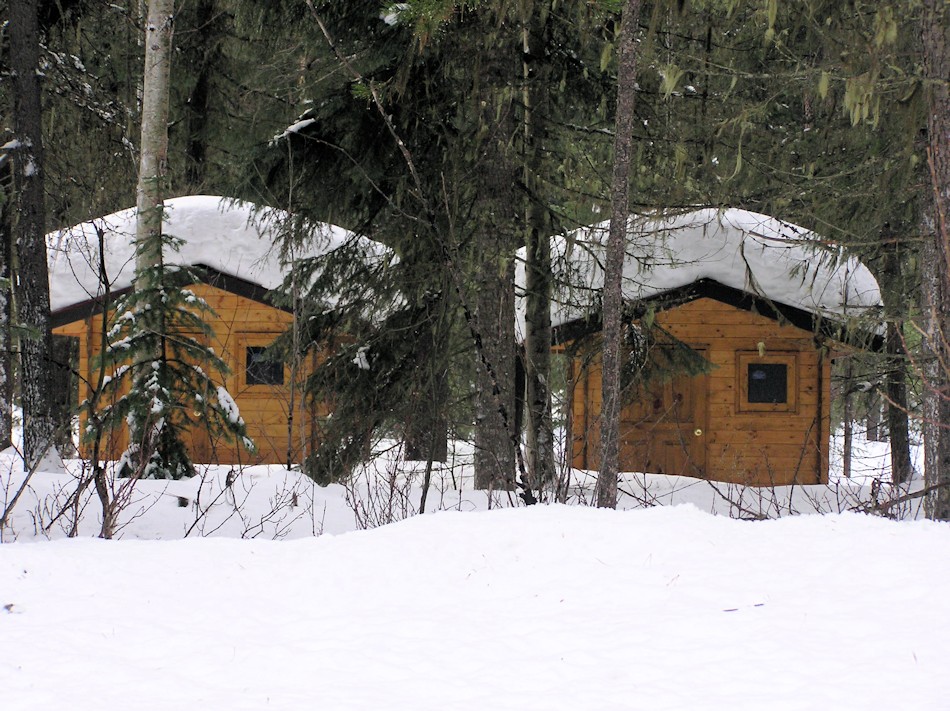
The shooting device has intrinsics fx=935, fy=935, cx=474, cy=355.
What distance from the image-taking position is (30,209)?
1072 centimetres

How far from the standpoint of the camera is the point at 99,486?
685 centimetres

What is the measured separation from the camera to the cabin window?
1545 cm

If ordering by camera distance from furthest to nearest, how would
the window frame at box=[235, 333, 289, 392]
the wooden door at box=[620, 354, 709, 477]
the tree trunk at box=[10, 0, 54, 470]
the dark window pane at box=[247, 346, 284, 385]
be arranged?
the window frame at box=[235, 333, 289, 392] → the dark window pane at box=[247, 346, 284, 385] → the wooden door at box=[620, 354, 709, 477] → the tree trunk at box=[10, 0, 54, 470]

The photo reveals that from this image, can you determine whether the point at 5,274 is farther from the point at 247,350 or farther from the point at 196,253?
the point at 247,350

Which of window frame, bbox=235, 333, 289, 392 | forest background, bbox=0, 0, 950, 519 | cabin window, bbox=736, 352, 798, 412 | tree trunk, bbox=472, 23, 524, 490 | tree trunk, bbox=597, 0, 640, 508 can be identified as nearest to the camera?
tree trunk, bbox=597, 0, 640, 508

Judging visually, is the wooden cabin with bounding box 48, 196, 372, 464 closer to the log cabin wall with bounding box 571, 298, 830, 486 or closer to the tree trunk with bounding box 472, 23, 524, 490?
the log cabin wall with bounding box 571, 298, 830, 486

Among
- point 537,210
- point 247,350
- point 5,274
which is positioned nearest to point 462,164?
point 537,210

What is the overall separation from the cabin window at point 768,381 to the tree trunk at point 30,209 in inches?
411

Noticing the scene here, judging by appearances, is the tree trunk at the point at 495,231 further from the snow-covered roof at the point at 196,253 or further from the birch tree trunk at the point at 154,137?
the snow-covered roof at the point at 196,253

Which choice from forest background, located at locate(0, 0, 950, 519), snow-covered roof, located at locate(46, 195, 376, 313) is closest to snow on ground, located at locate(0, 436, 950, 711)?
forest background, located at locate(0, 0, 950, 519)

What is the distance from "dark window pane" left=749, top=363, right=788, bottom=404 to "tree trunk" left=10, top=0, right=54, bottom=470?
419 inches

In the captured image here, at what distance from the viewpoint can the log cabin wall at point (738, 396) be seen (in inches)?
603

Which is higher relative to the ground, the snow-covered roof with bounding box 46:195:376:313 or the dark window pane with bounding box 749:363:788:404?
the snow-covered roof with bounding box 46:195:376:313


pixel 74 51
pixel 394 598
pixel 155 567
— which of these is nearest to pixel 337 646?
pixel 394 598
